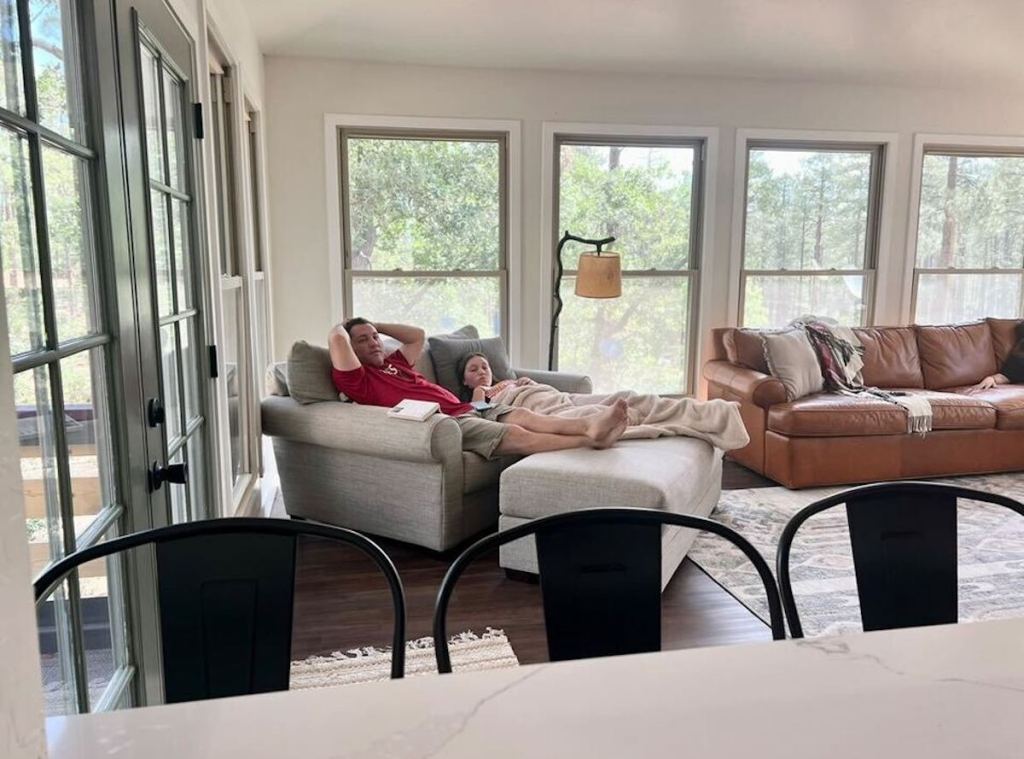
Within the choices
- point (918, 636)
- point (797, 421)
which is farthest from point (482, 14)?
point (918, 636)

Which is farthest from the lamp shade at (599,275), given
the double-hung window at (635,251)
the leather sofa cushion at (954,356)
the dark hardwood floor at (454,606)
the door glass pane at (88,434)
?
the door glass pane at (88,434)

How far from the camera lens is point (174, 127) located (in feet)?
7.00

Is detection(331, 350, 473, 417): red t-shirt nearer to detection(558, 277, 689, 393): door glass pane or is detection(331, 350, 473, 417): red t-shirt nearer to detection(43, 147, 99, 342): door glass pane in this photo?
detection(558, 277, 689, 393): door glass pane

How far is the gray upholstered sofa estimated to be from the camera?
10.2 feet

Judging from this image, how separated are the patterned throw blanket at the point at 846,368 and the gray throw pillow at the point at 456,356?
6.46 ft

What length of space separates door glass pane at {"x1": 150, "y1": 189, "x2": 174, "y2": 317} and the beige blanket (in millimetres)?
1955

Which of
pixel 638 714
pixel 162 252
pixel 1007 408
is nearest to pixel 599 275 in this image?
pixel 1007 408

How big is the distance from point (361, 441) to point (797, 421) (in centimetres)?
240

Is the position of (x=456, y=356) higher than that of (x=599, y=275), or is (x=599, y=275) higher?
(x=599, y=275)

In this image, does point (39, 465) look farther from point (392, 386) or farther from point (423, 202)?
point (423, 202)

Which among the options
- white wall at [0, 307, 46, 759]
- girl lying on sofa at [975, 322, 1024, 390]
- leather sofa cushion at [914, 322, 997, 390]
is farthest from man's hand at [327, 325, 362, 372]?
girl lying on sofa at [975, 322, 1024, 390]

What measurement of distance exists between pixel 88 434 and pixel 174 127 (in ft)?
3.84

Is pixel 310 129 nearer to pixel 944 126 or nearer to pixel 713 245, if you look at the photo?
pixel 713 245

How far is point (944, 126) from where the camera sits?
530cm
